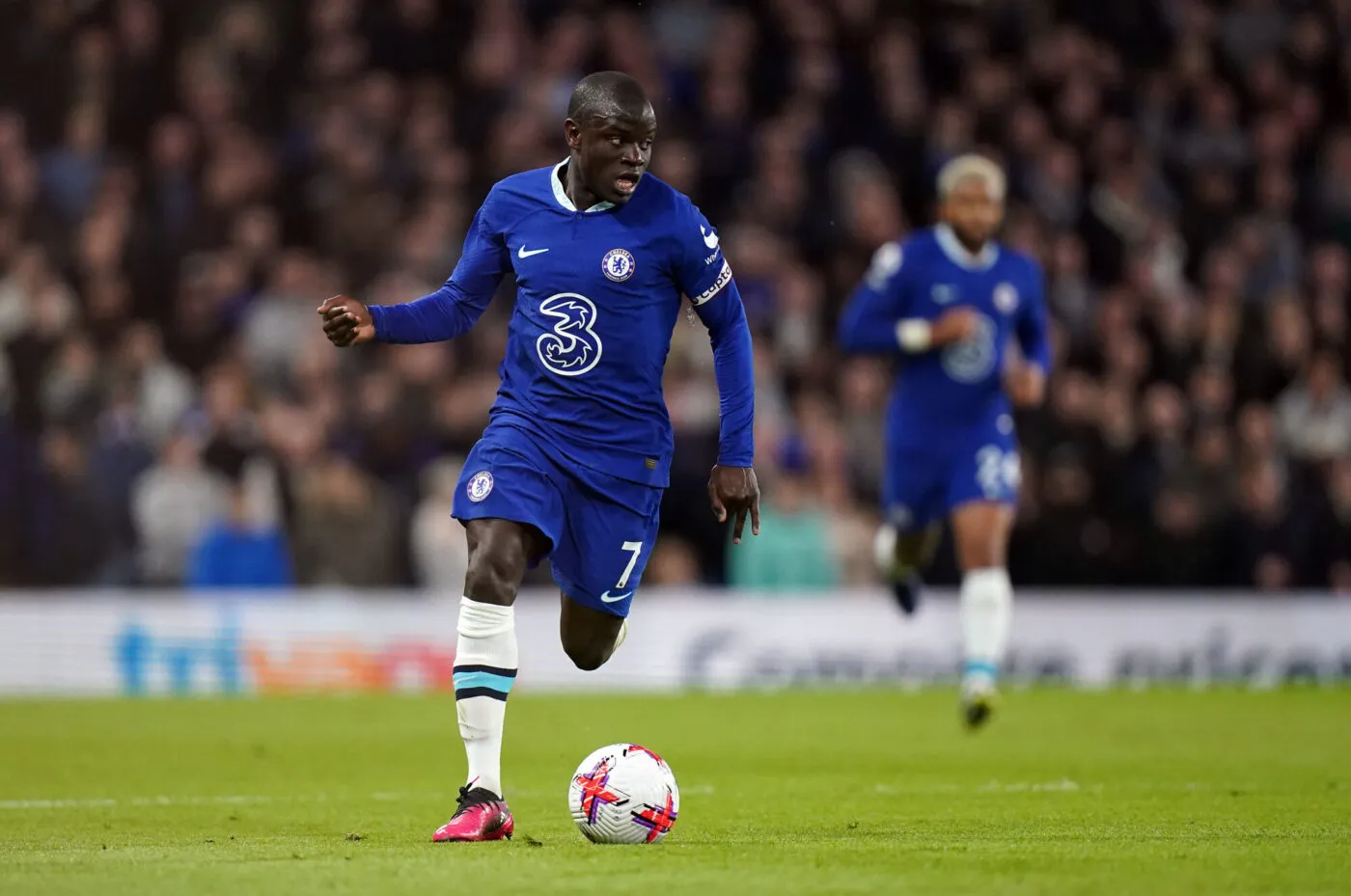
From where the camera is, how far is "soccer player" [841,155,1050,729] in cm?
1180

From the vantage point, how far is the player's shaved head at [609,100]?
7.23 m

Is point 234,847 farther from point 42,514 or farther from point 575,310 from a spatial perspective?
point 42,514

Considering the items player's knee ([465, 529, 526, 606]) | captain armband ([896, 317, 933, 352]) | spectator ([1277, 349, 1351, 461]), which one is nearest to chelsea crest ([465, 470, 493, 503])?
player's knee ([465, 529, 526, 606])

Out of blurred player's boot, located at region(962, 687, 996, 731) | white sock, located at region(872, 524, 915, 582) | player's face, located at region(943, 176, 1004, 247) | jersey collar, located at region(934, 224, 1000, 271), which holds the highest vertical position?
player's face, located at region(943, 176, 1004, 247)

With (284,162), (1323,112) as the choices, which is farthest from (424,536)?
(1323,112)

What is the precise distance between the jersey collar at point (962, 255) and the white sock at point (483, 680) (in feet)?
18.7

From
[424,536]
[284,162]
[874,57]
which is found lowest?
[424,536]

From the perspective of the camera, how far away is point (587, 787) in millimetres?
6812

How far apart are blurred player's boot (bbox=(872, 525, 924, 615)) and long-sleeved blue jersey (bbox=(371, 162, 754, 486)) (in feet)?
17.8

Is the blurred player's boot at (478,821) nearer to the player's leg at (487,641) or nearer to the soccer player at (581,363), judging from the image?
the player's leg at (487,641)

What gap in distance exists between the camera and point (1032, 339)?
12.3m

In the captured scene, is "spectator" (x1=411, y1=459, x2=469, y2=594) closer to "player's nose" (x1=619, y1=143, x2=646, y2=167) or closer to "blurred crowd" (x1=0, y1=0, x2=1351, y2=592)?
"blurred crowd" (x1=0, y1=0, x2=1351, y2=592)

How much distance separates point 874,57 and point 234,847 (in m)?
16.1

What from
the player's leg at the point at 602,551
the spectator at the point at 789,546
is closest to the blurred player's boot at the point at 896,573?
the spectator at the point at 789,546
